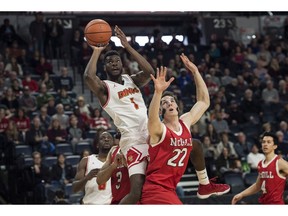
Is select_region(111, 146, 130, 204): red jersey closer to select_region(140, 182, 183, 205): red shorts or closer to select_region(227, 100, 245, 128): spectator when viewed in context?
select_region(140, 182, 183, 205): red shorts

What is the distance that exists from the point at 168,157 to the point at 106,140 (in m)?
1.78

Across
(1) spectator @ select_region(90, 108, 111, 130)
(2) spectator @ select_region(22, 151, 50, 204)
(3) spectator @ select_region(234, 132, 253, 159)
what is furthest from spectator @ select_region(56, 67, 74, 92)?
(3) spectator @ select_region(234, 132, 253, 159)

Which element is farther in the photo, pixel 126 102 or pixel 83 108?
pixel 83 108

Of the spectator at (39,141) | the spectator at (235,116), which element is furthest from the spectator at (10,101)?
the spectator at (235,116)

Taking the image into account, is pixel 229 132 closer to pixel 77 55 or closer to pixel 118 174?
pixel 77 55

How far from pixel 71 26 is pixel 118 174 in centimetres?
1261

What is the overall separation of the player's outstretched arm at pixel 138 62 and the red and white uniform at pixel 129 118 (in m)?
0.16

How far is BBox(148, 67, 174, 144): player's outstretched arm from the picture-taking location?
7.14 m

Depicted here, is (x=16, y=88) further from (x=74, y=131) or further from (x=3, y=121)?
(x=74, y=131)

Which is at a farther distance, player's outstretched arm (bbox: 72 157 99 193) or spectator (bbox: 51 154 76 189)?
spectator (bbox: 51 154 76 189)

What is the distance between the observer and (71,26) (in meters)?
20.6

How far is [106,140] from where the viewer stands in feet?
30.2

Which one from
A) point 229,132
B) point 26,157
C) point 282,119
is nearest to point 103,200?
point 26,157

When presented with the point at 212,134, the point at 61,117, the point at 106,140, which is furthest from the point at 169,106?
the point at 212,134
